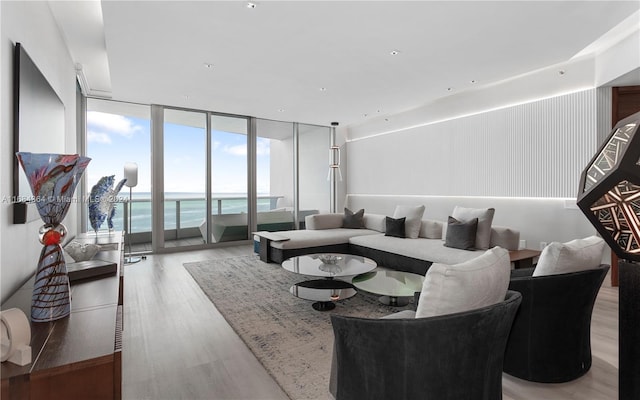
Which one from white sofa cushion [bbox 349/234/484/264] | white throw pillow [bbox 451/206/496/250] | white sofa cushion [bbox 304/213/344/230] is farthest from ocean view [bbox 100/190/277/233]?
white throw pillow [bbox 451/206/496/250]

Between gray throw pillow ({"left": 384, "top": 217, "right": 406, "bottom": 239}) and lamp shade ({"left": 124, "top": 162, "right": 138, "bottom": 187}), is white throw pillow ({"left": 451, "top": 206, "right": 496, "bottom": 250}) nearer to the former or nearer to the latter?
gray throw pillow ({"left": 384, "top": 217, "right": 406, "bottom": 239})

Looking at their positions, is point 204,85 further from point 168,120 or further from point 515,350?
point 515,350

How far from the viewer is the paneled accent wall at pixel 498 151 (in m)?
4.29

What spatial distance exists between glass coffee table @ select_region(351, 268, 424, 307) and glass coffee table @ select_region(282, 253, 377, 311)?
99 millimetres

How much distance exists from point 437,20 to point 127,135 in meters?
5.42

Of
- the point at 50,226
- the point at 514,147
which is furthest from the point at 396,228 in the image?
the point at 50,226

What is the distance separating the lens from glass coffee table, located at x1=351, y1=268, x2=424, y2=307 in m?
2.93

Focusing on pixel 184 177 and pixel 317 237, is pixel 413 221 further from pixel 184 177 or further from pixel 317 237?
pixel 184 177

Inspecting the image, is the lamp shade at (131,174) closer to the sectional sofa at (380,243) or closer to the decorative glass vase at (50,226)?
the sectional sofa at (380,243)

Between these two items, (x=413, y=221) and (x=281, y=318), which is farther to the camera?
(x=413, y=221)

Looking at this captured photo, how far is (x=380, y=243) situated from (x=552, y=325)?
9.34 ft

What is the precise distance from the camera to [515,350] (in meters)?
2.06

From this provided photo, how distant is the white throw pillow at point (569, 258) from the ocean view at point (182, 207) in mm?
5837

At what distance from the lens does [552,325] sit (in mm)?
1963
